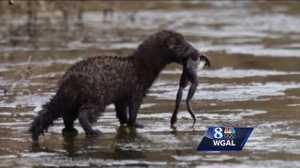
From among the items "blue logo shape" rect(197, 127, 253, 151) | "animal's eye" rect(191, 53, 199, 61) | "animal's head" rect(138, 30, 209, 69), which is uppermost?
"animal's head" rect(138, 30, 209, 69)

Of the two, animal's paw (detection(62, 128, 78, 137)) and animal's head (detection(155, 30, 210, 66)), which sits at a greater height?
animal's head (detection(155, 30, 210, 66))

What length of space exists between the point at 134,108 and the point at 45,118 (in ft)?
3.92

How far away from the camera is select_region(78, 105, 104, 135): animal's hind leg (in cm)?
1080

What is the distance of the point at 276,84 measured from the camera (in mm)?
14727

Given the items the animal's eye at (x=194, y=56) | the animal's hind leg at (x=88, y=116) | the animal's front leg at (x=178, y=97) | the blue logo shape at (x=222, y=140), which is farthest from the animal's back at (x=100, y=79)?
the blue logo shape at (x=222, y=140)

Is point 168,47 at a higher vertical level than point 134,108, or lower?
higher

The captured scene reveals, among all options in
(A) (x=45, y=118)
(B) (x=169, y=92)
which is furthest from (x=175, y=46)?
(B) (x=169, y=92)

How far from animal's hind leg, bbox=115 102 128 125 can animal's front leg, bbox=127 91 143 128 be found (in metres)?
0.08

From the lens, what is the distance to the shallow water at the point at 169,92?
32.4 feet

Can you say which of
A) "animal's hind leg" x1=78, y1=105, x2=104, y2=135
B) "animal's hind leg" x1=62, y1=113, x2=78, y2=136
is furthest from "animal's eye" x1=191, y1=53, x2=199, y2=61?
"animal's hind leg" x1=62, y1=113, x2=78, y2=136

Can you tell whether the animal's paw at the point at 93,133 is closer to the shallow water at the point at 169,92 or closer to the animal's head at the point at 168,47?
the shallow water at the point at 169,92

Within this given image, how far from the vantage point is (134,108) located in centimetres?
1163

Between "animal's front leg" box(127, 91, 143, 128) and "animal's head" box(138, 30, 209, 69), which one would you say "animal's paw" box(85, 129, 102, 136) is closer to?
"animal's front leg" box(127, 91, 143, 128)

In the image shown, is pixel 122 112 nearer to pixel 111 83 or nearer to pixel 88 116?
pixel 111 83
